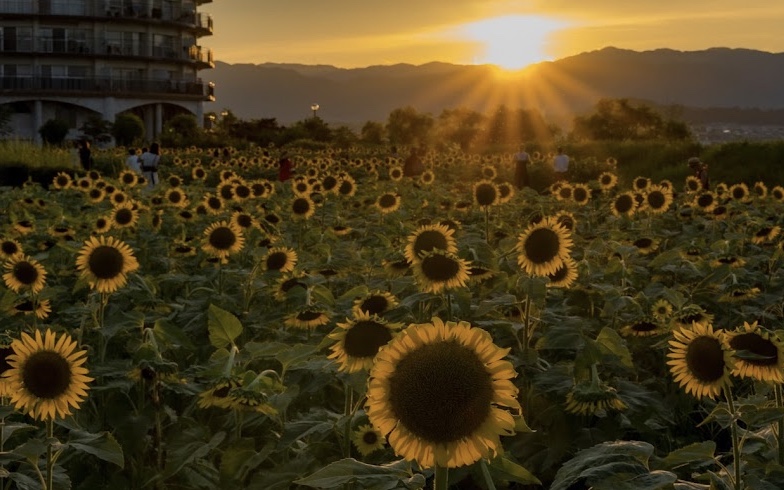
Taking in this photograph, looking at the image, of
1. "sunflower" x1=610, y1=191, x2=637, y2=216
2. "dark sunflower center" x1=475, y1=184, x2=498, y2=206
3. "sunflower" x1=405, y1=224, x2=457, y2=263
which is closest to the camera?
"sunflower" x1=405, y1=224, x2=457, y2=263

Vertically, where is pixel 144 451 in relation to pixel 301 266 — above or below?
below

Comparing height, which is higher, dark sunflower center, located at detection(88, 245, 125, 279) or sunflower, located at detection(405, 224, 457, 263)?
sunflower, located at detection(405, 224, 457, 263)

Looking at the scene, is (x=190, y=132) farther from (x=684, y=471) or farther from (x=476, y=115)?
(x=684, y=471)

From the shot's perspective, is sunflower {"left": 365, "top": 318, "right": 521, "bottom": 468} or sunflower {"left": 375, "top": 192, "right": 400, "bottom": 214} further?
sunflower {"left": 375, "top": 192, "right": 400, "bottom": 214}

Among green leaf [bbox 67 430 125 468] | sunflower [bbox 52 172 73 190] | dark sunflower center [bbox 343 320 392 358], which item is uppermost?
dark sunflower center [bbox 343 320 392 358]

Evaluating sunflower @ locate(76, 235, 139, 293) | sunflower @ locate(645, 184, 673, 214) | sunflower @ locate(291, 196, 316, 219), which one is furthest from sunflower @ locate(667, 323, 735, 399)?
sunflower @ locate(645, 184, 673, 214)

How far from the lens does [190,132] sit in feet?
191

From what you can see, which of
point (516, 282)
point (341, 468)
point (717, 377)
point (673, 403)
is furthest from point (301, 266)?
point (341, 468)

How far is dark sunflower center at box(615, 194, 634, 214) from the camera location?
34.6 ft

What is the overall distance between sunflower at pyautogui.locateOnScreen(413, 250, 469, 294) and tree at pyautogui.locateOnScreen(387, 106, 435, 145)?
66.6 metres

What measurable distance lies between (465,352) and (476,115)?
7576 cm

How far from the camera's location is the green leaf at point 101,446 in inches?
119

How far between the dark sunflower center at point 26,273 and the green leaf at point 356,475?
3.77 meters

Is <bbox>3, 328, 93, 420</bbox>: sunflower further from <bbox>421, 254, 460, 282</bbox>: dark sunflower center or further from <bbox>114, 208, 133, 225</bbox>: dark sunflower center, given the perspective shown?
<bbox>114, 208, 133, 225</bbox>: dark sunflower center
